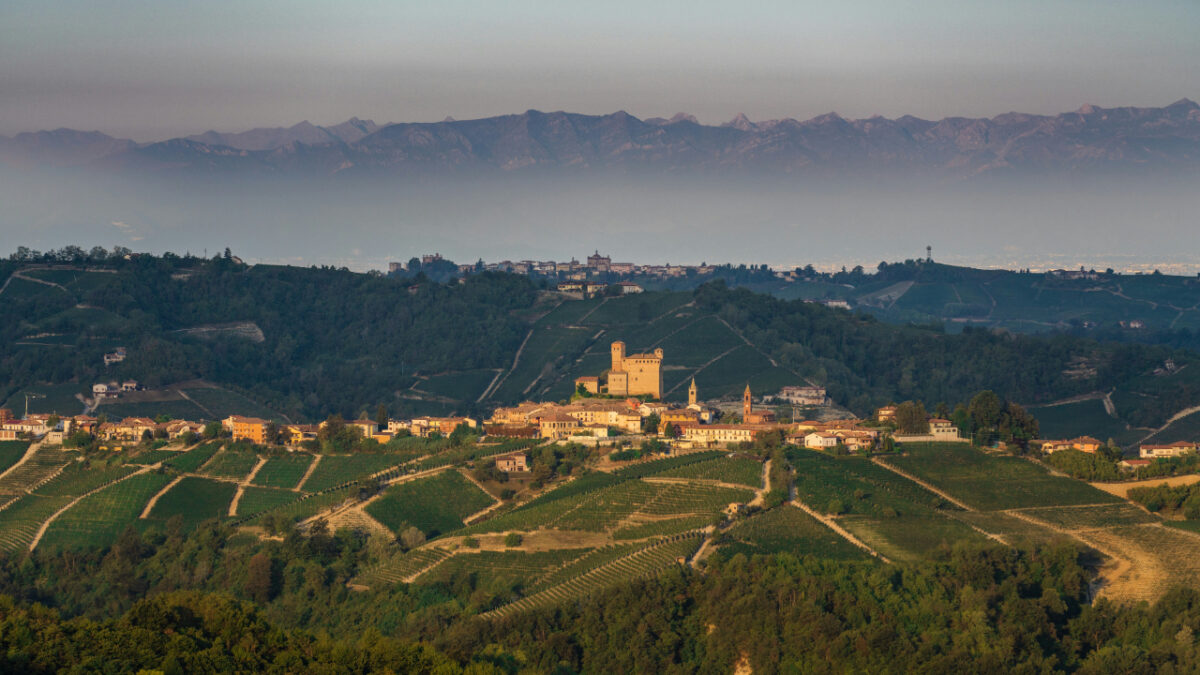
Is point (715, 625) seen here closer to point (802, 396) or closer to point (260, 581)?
point (260, 581)

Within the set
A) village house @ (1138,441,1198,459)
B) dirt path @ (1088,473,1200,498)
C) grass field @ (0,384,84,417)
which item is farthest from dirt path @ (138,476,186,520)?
village house @ (1138,441,1198,459)

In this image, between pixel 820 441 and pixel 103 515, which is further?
pixel 820 441

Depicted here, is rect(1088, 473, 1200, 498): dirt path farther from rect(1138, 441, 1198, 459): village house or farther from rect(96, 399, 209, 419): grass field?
rect(96, 399, 209, 419): grass field

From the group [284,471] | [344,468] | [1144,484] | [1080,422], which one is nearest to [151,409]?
[284,471]

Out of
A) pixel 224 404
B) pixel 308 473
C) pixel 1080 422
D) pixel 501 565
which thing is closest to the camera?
pixel 501 565

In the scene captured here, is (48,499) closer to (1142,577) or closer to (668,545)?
(668,545)

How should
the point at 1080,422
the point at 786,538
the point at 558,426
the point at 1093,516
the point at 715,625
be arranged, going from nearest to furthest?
the point at 715,625, the point at 786,538, the point at 1093,516, the point at 558,426, the point at 1080,422
